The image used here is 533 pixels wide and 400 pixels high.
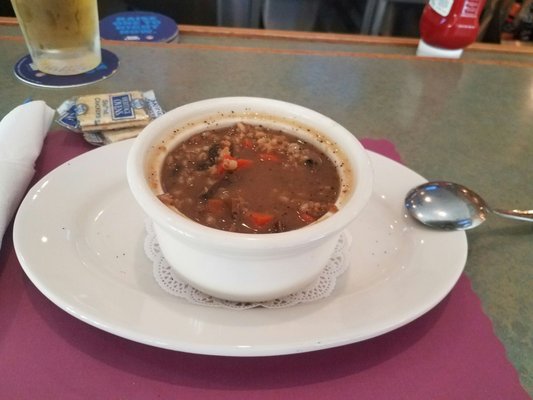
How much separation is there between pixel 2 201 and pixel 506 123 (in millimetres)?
1575

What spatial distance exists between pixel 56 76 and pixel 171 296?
118 centimetres

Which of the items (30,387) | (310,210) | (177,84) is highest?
(310,210)

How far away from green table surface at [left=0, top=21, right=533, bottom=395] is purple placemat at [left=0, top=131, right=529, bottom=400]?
27 centimetres

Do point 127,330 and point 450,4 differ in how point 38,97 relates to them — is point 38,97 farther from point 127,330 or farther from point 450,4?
point 450,4

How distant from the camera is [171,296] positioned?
898 millimetres

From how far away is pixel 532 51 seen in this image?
217cm

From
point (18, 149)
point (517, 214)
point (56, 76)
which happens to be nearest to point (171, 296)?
point (18, 149)

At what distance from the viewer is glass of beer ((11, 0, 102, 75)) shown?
161cm

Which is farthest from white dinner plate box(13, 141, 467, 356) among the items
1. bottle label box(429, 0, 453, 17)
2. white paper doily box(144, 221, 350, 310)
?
bottle label box(429, 0, 453, 17)

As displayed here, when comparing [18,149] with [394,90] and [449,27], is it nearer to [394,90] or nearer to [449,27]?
[394,90]

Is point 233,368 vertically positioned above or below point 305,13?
above

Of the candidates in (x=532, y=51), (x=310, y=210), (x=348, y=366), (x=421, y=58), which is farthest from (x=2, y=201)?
(x=532, y=51)

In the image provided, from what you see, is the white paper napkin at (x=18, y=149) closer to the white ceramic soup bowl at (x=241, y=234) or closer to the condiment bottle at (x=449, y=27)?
the white ceramic soup bowl at (x=241, y=234)

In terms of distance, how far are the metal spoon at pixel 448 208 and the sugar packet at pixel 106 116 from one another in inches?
30.3
